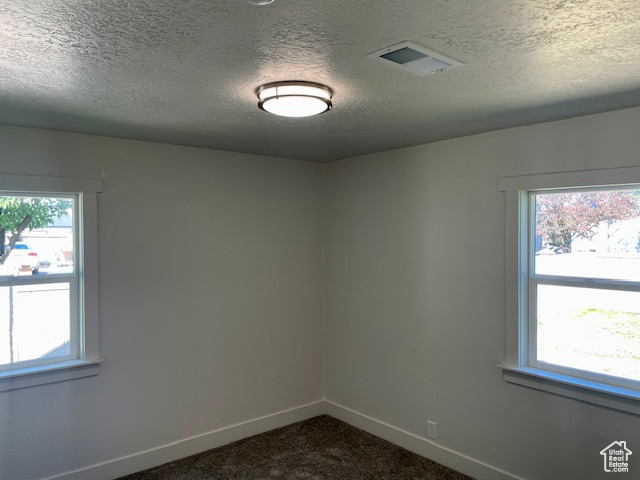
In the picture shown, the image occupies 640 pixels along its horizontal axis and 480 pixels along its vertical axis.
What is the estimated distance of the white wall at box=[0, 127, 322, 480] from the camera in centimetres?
305

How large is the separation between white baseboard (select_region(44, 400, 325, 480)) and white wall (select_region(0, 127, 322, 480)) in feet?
0.19

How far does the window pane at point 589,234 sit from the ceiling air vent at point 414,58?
1504 mm

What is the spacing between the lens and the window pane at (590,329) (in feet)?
8.59

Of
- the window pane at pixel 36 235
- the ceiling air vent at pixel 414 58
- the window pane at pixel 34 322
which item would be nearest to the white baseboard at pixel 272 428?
the window pane at pixel 34 322

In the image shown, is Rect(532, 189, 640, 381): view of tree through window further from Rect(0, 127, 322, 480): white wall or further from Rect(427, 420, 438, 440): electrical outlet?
Rect(0, 127, 322, 480): white wall

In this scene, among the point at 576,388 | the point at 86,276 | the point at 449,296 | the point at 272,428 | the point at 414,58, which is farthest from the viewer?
the point at 272,428

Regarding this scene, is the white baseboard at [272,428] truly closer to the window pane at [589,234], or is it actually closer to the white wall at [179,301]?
the white wall at [179,301]

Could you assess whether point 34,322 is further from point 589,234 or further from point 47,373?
point 589,234

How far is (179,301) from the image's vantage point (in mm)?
3592

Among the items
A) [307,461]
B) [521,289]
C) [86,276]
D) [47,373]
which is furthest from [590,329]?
[47,373]

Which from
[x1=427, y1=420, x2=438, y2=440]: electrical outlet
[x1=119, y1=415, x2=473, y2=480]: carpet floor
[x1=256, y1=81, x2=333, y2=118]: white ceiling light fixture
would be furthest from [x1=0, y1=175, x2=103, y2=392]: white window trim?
[x1=427, y1=420, x2=438, y2=440]: electrical outlet

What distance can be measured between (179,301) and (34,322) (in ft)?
3.25

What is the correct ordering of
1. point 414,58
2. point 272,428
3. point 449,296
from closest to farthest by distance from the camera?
point 414,58 < point 449,296 < point 272,428

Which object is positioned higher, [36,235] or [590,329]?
[36,235]
